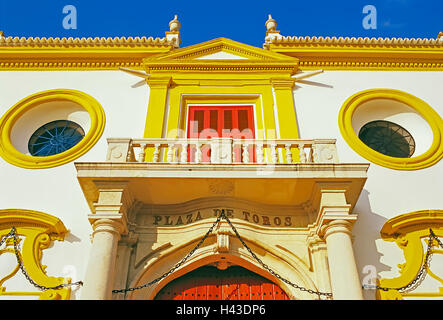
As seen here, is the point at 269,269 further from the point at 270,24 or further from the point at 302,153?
the point at 270,24

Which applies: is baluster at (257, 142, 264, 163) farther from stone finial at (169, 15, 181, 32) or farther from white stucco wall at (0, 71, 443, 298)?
stone finial at (169, 15, 181, 32)

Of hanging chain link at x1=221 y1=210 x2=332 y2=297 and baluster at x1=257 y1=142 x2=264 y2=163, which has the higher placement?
baluster at x1=257 y1=142 x2=264 y2=163

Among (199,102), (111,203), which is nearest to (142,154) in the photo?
(111,203)

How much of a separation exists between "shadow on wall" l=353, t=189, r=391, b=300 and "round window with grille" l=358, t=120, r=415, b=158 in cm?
190

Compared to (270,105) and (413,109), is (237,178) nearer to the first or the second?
(270,105)

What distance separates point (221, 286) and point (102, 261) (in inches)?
93.3

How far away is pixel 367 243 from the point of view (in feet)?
30.4

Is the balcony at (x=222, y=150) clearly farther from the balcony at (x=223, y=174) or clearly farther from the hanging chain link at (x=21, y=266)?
the hanging chain link at (x=21, y=266)

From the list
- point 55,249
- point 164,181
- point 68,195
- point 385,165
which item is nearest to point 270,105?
point 385,165

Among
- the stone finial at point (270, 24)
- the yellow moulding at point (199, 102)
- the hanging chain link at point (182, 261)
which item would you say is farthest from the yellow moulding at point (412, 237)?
the stone finial at point (270, 24)

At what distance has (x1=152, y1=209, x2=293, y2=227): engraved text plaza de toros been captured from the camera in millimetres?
9141

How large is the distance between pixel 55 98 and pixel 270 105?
5292 millimetres

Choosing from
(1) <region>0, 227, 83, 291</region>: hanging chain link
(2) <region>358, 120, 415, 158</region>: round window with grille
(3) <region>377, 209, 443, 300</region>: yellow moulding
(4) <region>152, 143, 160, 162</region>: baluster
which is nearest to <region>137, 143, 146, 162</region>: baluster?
(4) <region>152, 143, 160, 162</region>: baluster

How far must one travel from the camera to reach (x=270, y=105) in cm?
1173
